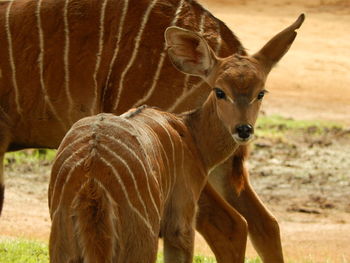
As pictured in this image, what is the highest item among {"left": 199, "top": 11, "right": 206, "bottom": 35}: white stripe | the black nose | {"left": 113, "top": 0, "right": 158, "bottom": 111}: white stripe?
the black nose

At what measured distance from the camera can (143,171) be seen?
13.3 ft

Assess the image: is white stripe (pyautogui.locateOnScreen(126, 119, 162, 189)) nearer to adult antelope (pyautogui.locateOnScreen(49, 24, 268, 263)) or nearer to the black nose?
adult antelope (pyautogui.locateOnScreen(49, 24, 268, 263))

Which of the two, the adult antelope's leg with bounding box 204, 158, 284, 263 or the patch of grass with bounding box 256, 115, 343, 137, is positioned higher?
the adult antelope's leg with bounding box 204, 158, 284, 263

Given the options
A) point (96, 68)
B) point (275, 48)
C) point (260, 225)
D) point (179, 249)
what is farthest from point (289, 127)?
point (179, 249)

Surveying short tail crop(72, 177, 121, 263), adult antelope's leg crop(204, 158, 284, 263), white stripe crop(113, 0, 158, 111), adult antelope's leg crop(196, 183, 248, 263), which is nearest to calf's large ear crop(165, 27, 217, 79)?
white stripe crop(113, 0, 158, 111)

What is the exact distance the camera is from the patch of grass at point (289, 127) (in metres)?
11.6

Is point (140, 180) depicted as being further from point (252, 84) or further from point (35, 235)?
point (35, 235)

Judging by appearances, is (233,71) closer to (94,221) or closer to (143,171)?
(143,171)

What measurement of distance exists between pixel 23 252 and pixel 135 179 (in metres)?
2.52

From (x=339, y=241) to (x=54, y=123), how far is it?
258 cm

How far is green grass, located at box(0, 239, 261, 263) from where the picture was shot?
20.3 ft

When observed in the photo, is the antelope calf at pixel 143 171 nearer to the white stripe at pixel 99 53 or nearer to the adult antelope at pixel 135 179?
the adult antelope at pixel 135 179

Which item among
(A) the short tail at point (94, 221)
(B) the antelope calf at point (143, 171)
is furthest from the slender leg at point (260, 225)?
(A) the short tail at point (94, 221)

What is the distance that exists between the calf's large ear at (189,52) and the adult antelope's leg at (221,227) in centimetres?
65
